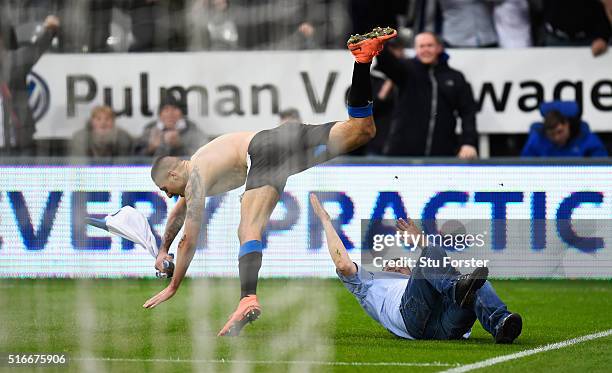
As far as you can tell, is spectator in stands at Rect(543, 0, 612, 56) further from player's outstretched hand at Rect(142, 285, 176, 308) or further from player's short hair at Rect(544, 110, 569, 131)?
player's outstretched hand at Rect(142, 285, 176, 308)

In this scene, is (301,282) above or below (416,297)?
below

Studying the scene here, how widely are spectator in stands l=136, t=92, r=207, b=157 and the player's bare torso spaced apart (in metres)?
0.96

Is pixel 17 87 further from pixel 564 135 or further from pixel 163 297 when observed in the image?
pixel 564 135

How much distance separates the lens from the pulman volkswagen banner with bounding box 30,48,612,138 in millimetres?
10047

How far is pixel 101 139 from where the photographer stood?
10.9 meters

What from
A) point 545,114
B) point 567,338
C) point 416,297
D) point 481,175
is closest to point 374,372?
point 416,297

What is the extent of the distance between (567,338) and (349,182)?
3.40 metres

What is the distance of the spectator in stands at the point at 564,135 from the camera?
12.6 metres

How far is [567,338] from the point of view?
29.4 ft

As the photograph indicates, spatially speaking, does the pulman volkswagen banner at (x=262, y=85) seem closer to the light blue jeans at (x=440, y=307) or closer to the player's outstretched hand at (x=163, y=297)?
the player's outstretched hand at (x=163, y=297)

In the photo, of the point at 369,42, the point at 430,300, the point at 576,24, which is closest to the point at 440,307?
the point at 430,300

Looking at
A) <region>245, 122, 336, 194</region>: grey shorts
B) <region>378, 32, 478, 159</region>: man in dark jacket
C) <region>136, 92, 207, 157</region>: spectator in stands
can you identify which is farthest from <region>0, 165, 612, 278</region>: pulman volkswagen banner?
<region>245, 122, 336, 194</region>: grey shorts

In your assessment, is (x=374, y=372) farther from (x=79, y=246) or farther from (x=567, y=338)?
(x=79, y=246)

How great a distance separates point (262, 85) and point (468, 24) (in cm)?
242
